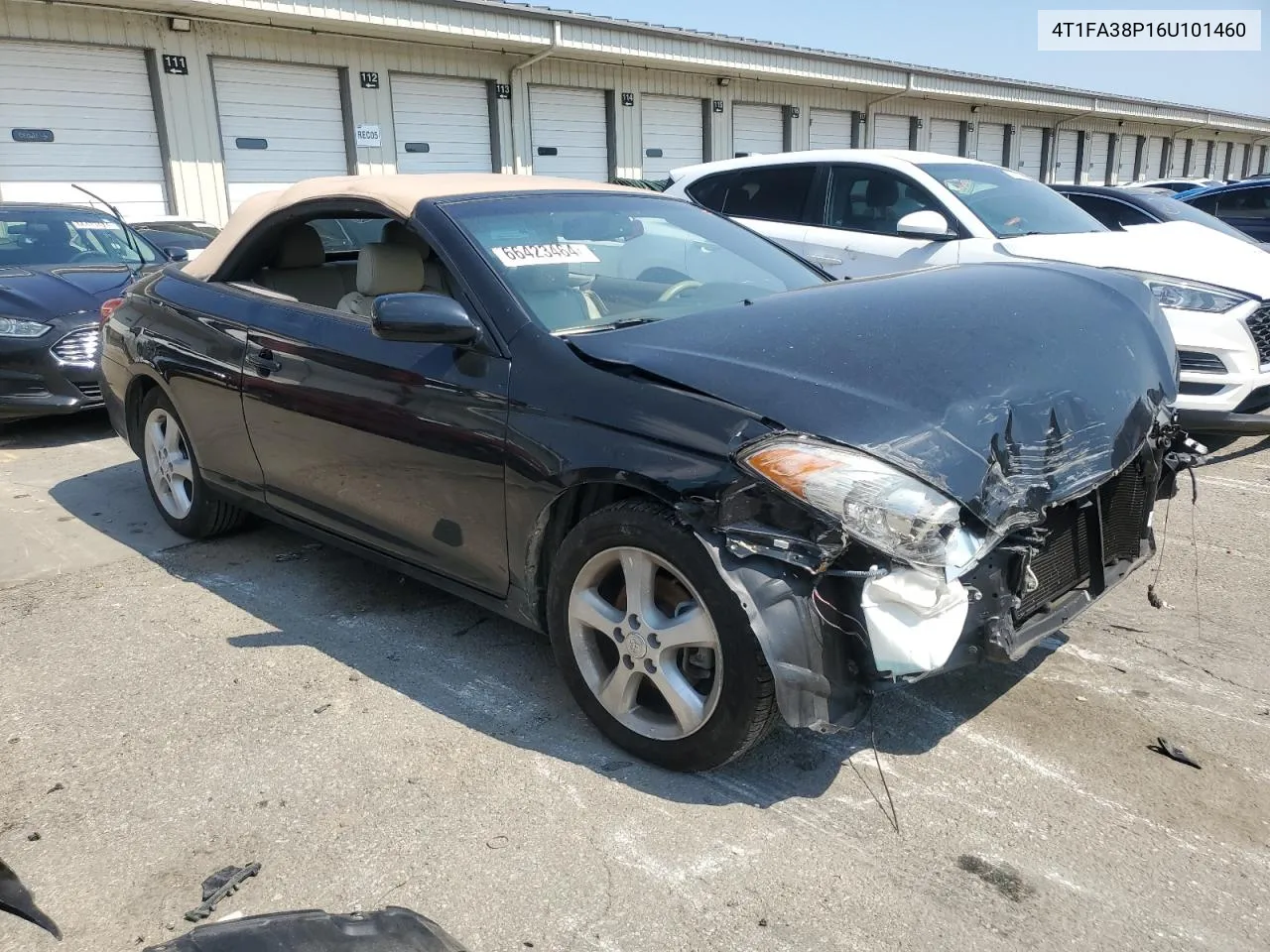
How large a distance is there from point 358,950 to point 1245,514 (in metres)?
4.91

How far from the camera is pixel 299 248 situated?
4.33 metres

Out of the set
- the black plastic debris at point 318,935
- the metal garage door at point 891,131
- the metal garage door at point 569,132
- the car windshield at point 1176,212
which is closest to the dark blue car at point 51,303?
the black plastic debris at point 318,935

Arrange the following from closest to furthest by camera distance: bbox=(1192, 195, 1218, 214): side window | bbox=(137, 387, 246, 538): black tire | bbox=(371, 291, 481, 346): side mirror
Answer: bbox=(371, 291, 481, 346): side mirror, bbox=(137, 387, 246, 538): black tire, bbox=(1192, 195, 1218, 214): side window

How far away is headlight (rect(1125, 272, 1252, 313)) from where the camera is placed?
552cm

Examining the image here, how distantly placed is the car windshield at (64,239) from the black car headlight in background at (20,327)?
1.06 metres

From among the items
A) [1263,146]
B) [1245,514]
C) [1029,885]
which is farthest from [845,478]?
[1263,146]

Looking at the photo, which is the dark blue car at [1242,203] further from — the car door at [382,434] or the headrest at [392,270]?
the car door at [382,434]

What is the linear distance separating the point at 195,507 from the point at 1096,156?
36097mm

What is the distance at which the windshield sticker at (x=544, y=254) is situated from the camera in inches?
127

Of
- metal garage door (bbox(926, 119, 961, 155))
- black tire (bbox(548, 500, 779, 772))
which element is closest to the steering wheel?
black tire (bbox(548, 500, 779, 772))

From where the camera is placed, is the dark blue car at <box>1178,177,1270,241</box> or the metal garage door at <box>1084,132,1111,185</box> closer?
the dark blue car at <box>1178,177,1270,241</box>

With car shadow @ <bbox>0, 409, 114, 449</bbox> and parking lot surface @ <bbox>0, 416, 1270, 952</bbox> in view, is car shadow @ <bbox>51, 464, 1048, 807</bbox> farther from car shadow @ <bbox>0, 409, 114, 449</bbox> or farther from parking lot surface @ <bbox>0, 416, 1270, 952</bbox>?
car shadow @ <bbox>0, 409, 114, 449</bbox>

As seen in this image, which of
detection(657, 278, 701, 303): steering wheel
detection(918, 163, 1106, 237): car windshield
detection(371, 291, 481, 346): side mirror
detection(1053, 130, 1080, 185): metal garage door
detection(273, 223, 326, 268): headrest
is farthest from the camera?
detection(1053, 130, 1080, 185): metal garage door

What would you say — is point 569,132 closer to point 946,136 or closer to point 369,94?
point 369,94
